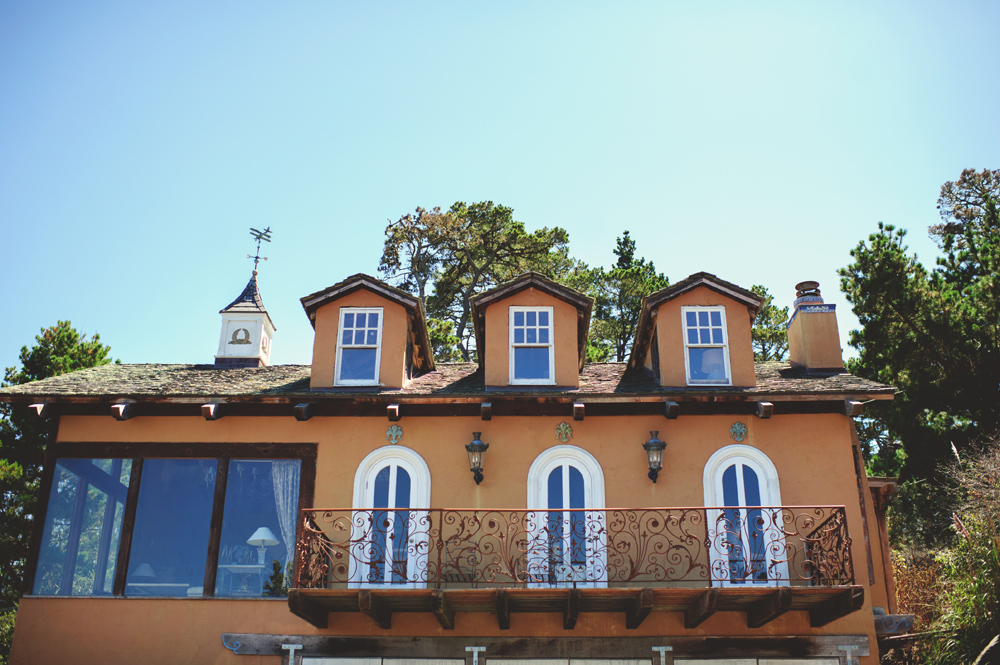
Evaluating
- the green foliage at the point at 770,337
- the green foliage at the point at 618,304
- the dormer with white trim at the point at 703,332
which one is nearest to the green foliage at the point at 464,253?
the green foliage at the point at 618,304

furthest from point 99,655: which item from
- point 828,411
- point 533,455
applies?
point 828,411

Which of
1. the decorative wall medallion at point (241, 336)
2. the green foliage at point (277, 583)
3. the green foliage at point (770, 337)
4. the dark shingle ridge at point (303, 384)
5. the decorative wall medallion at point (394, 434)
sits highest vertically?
the green foliage at point (770, 337)

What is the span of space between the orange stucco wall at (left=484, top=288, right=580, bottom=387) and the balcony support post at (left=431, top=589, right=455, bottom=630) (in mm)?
4266

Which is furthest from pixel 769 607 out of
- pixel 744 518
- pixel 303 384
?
pixel 303 384

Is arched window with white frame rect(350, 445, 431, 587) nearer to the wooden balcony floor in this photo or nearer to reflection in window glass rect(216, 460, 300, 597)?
the wooden balcony floor

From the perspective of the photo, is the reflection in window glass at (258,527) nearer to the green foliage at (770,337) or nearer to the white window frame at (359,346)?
the white window frame at (359,346)

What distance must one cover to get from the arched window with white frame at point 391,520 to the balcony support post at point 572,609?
2.37 m

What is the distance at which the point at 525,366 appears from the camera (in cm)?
1550

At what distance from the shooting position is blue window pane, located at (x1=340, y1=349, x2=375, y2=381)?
51.1 feet

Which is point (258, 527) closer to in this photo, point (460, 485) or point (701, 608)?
point (460, 485)

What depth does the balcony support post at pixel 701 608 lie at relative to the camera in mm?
11982

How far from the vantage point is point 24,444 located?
22312 mm

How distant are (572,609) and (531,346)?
5151 mm

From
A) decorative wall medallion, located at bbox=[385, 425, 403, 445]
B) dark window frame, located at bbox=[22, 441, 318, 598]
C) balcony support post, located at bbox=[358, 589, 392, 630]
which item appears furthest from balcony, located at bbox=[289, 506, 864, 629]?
decorative wall medallion, located at bbox=[385, 425, 403, 445]
